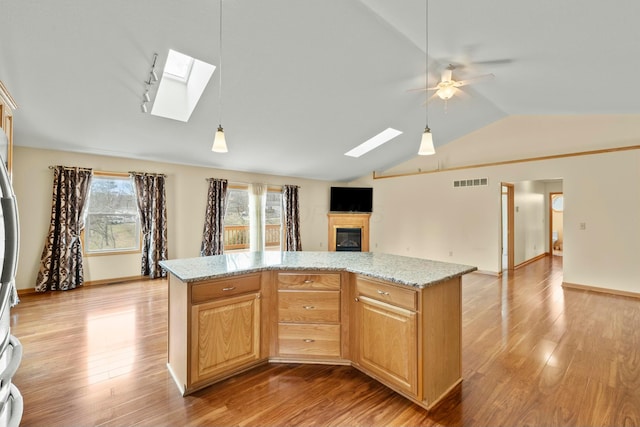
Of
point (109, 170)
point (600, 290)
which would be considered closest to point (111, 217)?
point (109, 170)

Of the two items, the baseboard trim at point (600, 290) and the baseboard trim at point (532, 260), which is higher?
the baseboard trim at point (532, 260)

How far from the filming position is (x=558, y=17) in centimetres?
208

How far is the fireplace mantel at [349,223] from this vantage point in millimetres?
7860

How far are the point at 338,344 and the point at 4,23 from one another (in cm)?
360

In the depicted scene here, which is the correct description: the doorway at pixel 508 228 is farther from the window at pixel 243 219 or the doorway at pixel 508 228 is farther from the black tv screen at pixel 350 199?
the window at pixel 243 219

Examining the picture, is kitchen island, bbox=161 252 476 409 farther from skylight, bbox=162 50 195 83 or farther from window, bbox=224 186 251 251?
window, bbox=224 186 251 251

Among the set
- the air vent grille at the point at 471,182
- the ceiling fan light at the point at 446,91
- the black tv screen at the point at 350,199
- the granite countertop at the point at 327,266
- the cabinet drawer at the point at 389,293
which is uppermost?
the ceiling fan light at the point at 446,91

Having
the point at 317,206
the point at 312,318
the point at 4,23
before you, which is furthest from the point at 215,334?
the point at 317,206

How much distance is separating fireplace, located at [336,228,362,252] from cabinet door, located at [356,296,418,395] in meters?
5.71

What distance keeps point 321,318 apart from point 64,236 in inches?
178

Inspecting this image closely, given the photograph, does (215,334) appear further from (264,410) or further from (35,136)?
(35,136)

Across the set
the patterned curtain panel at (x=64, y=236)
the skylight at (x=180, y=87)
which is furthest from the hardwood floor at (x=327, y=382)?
the skylight at (x=180, y=87)

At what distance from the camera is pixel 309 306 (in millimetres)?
2283

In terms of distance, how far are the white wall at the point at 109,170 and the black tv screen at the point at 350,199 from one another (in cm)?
138
